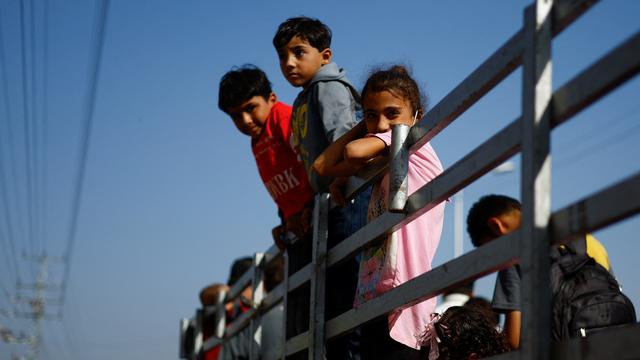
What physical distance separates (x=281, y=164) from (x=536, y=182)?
10.4ft

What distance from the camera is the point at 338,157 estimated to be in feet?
12.9

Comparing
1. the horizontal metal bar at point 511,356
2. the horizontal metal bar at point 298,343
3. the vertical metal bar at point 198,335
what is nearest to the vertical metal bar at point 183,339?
the vertical metal bar at point 198,335

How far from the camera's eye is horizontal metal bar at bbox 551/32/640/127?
6.79 feet

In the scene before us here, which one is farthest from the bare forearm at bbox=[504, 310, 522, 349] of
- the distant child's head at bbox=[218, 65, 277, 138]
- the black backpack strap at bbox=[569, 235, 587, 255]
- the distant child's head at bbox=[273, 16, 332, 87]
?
the distant child's head at bbox=[218, 65, 277, 138]

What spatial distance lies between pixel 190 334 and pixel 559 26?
7805 mm

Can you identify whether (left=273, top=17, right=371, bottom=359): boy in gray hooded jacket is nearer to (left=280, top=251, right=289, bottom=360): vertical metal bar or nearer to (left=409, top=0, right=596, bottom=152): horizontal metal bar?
(left=280, top=251, right=289, bottom=360): vertical metal bar

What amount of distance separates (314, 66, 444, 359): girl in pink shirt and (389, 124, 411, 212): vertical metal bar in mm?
247

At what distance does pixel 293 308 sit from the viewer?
4926 millimetres

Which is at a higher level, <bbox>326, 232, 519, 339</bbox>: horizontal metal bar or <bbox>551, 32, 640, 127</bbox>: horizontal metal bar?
<bbox>551, 32, 640, 127</bbox>: horizontal metal bar

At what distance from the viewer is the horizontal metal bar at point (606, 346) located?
1992 millimetres

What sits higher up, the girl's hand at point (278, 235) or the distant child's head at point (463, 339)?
the girl's hand at point (278, 235)

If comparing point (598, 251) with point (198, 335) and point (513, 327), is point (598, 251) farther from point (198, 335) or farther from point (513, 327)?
point (198, 335)

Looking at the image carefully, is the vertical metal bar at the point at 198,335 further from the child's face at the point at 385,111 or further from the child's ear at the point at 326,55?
the child's face at the point at 385,111

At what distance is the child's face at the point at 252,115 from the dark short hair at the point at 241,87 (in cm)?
3
